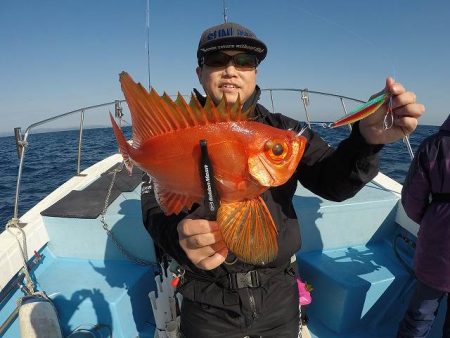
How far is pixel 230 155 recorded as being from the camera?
1.29 meters

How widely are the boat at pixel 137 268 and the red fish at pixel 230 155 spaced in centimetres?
157

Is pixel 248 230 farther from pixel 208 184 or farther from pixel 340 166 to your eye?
pixel 340 166

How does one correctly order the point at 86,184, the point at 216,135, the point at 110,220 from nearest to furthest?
1. the point at 216,135
2. the point at 110,220
3. the point at 86,184

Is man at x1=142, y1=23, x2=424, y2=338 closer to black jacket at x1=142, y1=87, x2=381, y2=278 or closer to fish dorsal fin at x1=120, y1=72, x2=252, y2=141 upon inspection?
black jacket at x1=142, y1=87, x2=381, y2=278

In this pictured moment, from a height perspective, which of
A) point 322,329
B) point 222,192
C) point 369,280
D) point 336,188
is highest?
point 222,192

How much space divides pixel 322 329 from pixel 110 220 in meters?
2.66

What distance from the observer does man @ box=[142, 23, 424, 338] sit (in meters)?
1.82

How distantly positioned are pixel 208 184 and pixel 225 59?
114cm

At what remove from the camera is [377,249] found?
3645 mm

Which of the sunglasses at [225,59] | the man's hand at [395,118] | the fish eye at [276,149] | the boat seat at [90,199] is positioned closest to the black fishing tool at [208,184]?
the fish eye at [276,149]

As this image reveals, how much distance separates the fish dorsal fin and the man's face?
77 cm

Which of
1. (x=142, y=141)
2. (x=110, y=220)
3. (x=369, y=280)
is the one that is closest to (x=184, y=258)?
(x=142, y=141)

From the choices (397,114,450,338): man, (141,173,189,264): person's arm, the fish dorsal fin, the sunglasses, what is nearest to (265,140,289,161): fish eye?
the fish dorsal fin

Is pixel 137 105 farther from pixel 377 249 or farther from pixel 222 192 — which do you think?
pixel 377 249
